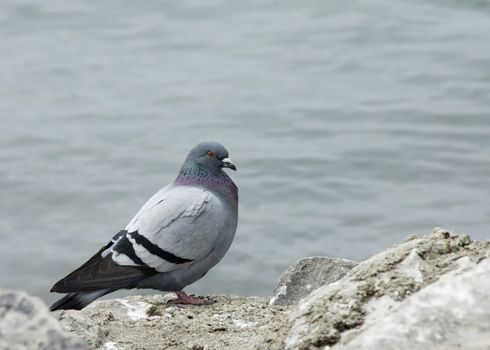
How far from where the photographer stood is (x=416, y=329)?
3.09 m

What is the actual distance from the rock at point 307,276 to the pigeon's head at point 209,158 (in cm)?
→ 104

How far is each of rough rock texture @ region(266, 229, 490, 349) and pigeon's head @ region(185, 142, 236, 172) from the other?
3048mm

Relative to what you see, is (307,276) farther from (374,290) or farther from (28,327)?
(28,327)

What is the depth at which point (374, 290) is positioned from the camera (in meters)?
3.53

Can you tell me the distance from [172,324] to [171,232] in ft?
5.04

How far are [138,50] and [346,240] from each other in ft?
16.6

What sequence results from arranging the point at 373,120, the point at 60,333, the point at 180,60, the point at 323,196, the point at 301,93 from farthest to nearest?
the point at 180,60, the point at 301,93, the point at 373,120, the point at 323,196, the point at 60,333

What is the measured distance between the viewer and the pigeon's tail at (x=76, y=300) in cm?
651

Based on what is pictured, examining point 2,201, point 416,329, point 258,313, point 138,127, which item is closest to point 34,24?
point 138,127

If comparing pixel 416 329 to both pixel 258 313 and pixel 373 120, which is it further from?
pixel 373 120

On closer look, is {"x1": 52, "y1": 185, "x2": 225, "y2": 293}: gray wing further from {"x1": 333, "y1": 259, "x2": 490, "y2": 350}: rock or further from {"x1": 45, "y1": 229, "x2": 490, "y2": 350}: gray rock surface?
{"x1": 333, "y1": 259, "x2": 490, "y2": 350}: rock

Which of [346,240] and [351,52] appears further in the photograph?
[351,52]

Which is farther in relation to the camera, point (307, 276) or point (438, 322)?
point (307, 276)

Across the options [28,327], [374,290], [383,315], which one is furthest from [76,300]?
[28,327]
